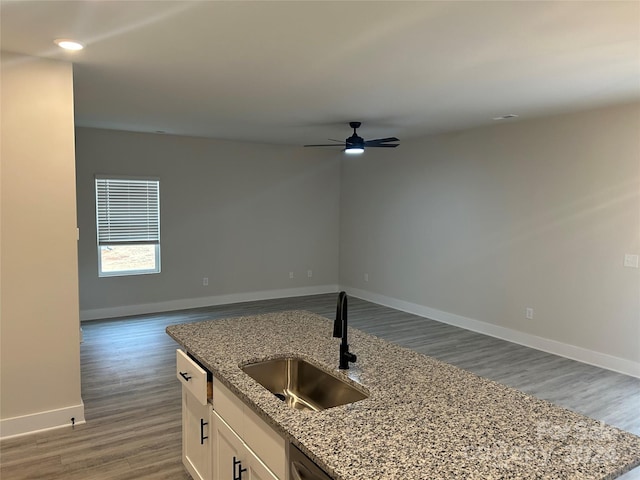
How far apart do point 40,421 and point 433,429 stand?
2.95 meters

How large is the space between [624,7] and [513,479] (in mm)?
2280

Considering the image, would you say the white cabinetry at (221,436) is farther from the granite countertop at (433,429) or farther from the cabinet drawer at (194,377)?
the granite countertop at (433,429)

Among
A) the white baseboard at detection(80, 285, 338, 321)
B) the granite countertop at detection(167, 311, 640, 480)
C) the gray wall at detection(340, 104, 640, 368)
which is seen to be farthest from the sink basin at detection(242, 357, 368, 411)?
the white baseboard at detection(80, 285, 338, 321)

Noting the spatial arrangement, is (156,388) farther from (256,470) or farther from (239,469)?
(256,470)

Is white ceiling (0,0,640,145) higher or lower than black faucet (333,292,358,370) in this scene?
higher

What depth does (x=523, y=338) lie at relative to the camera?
529cm

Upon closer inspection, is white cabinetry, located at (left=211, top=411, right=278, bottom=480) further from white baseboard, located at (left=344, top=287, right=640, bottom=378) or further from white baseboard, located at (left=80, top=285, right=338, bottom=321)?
white baseboard, located at (left=80, top=285, right=338, bottom=321)

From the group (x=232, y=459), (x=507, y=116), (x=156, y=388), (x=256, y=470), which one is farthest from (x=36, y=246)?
(x=507, y=116)

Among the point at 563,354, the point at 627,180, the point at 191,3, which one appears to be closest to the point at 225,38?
the point at 191,3

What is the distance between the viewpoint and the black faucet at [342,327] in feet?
6.13

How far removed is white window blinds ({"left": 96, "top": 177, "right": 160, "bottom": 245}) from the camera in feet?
20.3

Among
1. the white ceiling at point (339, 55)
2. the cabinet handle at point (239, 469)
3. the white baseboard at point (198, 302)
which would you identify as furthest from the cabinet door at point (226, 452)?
the white baseboard at point (198, 302)

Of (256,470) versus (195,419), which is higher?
(256,470)

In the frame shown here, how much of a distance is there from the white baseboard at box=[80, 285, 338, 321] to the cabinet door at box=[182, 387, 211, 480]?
4.24 meters
